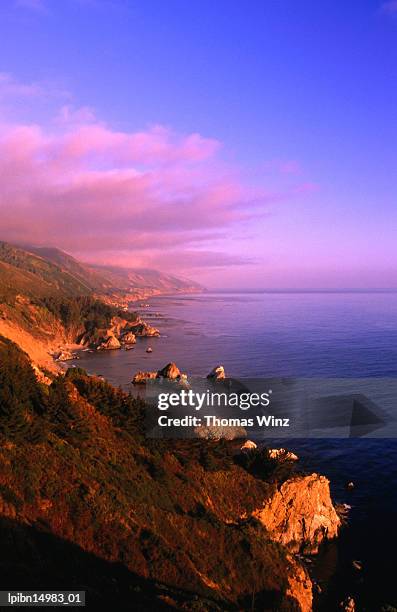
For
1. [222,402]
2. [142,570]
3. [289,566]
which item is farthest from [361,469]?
[142,570]

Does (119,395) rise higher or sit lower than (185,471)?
higher

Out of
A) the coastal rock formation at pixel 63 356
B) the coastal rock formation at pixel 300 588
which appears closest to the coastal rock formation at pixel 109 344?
the coastal rock formation at pixel 63 356

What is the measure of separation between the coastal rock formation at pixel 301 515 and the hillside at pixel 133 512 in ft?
0.35

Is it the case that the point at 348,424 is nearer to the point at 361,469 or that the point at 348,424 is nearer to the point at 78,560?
the point at 361,469

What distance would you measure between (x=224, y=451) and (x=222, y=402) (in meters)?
34.6

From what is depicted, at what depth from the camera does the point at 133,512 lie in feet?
93.0

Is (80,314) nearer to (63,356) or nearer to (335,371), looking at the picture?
(63,356)

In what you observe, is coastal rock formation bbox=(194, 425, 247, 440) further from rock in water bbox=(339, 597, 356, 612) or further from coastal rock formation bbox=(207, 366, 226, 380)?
coastal rock formation bbox=(207, 366, 226, 380)

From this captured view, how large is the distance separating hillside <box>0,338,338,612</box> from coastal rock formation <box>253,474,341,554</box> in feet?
0.35

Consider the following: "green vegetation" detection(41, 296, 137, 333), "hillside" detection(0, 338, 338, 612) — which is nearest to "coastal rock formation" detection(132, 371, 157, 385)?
"hillside" detection(0, 338, 338, 612)

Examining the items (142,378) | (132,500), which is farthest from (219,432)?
(142,378)

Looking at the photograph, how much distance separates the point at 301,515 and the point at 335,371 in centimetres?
6290

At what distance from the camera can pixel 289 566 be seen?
32406 mm

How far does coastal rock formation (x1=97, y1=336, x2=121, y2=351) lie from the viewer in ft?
489
